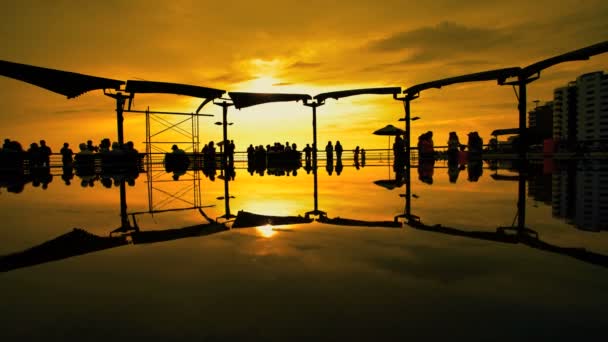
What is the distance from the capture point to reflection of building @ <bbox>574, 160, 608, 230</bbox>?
6.06 meters

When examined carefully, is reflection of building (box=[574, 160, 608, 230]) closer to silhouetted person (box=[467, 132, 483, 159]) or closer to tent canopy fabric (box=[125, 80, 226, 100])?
tent canopy fabric (box=[125, 80, 226, 100])

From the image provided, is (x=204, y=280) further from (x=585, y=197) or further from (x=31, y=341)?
(x=585, y=197)

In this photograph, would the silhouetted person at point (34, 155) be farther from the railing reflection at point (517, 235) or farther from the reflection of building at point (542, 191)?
the reflection of building at point (542, 191)

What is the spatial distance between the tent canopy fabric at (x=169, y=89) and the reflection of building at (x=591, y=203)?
12.1 m

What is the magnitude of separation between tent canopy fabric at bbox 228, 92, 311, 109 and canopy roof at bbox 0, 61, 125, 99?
462cm

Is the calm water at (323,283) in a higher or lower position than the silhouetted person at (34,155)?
lower

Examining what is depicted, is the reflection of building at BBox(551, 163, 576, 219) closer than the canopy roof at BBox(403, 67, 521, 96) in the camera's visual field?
Yes

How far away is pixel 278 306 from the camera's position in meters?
2.69

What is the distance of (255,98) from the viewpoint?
17.3 metres

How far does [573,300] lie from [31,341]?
139 inches

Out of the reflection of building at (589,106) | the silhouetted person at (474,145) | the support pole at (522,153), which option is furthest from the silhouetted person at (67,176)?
the reflection of building at (589,106)

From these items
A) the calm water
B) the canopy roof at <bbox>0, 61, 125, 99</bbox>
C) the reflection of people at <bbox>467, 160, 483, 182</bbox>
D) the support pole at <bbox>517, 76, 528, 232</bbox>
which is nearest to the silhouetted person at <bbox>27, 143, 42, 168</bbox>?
the canopy roof at <bbox>0, 61, 125, 99</bbox>

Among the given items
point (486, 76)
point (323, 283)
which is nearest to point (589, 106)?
point (486, 76)

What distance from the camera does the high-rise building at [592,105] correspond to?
5763 inches
